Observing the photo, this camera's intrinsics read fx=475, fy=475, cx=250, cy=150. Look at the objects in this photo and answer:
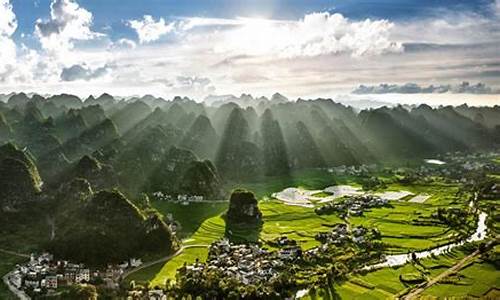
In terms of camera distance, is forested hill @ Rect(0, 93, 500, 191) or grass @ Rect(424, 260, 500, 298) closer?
grass @ Rect(424, 260, 500, 298)

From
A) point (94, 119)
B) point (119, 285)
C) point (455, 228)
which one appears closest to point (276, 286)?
point (119, 285)

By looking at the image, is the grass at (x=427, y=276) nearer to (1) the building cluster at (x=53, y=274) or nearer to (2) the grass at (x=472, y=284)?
(2) the grass at (x=472, y=284)

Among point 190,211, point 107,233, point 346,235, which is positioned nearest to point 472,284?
point 346,235

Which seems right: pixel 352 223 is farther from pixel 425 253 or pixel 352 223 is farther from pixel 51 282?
pixel 51 282

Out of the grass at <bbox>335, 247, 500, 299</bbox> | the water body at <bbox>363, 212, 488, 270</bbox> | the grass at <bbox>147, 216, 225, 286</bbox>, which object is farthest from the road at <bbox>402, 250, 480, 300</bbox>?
the grass at <bbox>147, 216, 225, 286</bbox>

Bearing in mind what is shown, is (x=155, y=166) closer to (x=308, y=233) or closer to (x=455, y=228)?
(x=308, y=233)

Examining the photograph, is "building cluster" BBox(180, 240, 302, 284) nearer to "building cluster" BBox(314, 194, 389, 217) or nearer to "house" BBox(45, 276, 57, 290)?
"house" BBox(45, 276, 57, 290)
